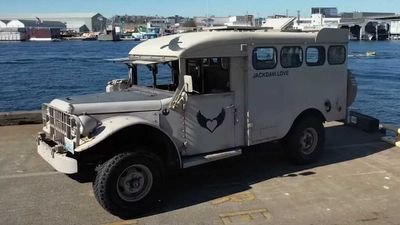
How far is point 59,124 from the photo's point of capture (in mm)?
6512

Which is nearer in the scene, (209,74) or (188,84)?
(188,84)

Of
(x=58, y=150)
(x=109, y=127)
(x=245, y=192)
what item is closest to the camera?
(x=109, y=127)

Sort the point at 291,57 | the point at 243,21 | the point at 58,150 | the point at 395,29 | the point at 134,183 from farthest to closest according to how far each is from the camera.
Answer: the point at 395,29 → the point at 243,21 → the point at 291,57 → the point at 58,150 → the point at 134,183

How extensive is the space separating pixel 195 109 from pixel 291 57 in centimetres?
206

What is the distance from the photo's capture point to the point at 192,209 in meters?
6.38

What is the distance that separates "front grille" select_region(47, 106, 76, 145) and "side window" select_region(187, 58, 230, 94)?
1.71m

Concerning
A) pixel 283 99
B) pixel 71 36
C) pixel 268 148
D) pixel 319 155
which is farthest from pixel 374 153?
pixel 71 36

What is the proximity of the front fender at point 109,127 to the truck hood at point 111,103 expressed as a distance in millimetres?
145

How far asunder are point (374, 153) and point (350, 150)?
0.43m

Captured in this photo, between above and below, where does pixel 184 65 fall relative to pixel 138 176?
above

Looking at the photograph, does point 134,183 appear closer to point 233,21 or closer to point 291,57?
point 291,57

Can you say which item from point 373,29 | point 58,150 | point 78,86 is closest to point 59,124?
point 58,150

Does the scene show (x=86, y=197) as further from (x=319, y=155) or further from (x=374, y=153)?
(x=374, y=153)

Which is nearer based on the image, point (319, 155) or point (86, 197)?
point (86, 197)
